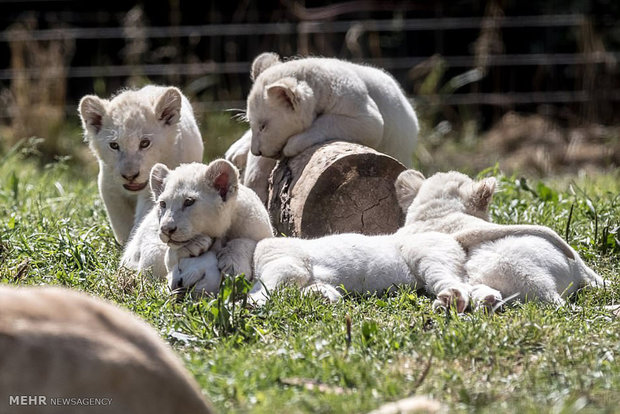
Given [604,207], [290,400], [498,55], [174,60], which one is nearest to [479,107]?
[498,55]

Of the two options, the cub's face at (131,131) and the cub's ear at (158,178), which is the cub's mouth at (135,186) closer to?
the cub's face at (131,131)

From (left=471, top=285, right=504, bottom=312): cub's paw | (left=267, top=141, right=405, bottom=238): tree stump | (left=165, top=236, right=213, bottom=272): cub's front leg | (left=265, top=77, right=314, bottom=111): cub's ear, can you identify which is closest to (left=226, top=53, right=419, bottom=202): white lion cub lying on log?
(left=265, top=77, right=314, bottom=111): cub's ear

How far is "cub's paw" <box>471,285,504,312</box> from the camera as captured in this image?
4717 millimetres

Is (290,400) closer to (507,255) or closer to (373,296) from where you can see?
(373,296)

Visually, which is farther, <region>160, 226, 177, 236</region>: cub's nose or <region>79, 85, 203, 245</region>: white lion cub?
<region>79, 85, 203, 245</region>: white lion cub

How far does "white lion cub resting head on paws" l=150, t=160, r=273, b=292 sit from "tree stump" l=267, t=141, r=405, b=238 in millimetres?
747

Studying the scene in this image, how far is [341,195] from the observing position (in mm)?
6148

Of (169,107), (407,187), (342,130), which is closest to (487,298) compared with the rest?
(407,187)

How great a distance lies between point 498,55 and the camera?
1231 cm

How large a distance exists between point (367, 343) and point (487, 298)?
866 mm

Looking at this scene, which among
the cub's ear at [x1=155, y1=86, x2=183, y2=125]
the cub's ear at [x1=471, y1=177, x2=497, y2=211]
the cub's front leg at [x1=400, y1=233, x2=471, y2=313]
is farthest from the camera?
the cub's ear at [x1=155, y1=86, x2=183, y2=125]

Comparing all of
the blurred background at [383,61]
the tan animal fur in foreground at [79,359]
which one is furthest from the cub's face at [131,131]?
the blurred background at [383,61]

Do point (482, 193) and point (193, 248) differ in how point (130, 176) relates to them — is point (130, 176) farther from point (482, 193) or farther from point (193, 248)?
point (482, 193)

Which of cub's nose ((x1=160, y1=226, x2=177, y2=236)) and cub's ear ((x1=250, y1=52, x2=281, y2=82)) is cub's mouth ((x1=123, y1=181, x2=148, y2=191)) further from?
cub's ear ((x1=250, y1=52, x2=281, y2=82))
